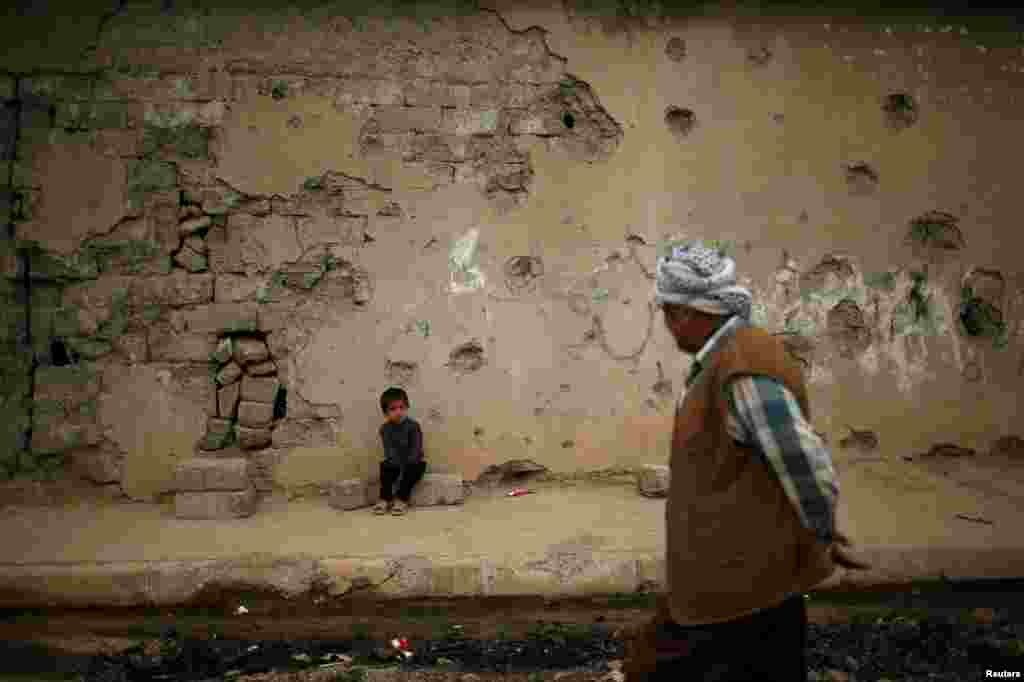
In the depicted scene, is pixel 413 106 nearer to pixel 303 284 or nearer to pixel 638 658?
pixel 303 284

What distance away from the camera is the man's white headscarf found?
94.3 inches

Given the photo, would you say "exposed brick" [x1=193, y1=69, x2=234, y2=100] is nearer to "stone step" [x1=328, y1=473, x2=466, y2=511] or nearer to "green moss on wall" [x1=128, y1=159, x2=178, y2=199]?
"green moss on wall" [x1=128, y1=159, x2=178, y2=199]

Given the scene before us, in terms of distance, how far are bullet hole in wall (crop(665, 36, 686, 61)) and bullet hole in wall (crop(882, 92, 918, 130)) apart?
→ 1393 millimetres

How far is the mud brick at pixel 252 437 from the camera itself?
5566 millimetres

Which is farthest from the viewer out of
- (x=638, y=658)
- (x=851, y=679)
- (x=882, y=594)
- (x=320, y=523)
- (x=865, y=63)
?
(x=865, y=63)

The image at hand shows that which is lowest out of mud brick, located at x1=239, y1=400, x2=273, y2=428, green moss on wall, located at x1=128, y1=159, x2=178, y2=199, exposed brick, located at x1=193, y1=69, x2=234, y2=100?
mud brick, located at x1=239, y1=400, x2=273, y2=428

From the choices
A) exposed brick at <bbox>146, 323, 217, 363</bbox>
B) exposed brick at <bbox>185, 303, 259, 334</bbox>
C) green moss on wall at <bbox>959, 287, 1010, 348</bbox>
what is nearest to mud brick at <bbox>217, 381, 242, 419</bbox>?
exposed brick at <bbox>146, 323, 217, 363</bbox>

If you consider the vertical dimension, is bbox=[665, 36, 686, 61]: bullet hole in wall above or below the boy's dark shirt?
above

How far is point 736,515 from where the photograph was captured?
2266 mm

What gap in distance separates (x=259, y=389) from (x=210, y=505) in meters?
0.78

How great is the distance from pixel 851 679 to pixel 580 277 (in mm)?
2895

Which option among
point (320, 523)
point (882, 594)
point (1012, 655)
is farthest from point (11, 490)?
point (1012, 655)

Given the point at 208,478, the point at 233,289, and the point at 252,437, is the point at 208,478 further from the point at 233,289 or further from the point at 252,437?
the point at 233,289

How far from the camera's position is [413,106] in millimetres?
5621
